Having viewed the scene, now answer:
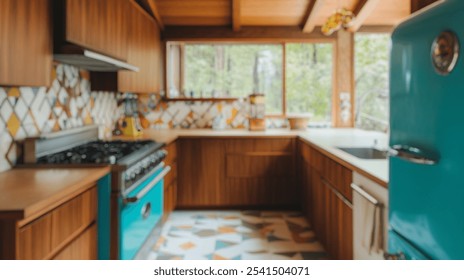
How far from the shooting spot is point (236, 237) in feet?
11.9

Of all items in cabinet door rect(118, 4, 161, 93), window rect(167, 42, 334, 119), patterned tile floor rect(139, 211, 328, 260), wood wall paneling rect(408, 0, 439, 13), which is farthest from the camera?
window rect(167, 42, 334, 119)

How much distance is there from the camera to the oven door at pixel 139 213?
2232mm

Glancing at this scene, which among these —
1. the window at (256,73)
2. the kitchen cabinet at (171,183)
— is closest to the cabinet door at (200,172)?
the kitchen cabinet at (171,183)

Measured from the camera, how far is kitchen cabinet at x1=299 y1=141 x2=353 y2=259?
2480 millimetres

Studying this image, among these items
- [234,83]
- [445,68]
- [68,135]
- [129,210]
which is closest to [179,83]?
[234,83]

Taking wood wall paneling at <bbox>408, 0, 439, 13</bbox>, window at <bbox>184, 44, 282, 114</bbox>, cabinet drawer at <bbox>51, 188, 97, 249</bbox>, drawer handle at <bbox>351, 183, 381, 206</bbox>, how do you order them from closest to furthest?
cabinet drawer at <bbox>51, 188, 97, 249</bbox> → drawer handle at <bbox>351, 183, 381, 206</bbox> → wood wall paneling at <bbox>408, 0, 439, 13</bbox> → window at <bbox>184, 44, 282, 114</bbox>

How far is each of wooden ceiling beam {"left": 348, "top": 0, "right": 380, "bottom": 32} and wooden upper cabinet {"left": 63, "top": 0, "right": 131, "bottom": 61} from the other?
2.38 meters

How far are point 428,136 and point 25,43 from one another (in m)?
1.61

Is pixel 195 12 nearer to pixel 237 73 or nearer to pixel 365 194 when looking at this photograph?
pixel 237 73

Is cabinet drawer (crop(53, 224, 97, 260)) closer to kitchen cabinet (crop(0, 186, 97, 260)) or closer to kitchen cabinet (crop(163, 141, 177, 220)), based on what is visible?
kitchen cabinet (crop(0, 186, 97, 260))

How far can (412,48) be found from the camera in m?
1.43

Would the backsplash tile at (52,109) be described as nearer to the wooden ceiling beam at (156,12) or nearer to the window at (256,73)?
the wooden ceiling beam at (156,12)

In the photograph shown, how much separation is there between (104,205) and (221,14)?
3.11 m

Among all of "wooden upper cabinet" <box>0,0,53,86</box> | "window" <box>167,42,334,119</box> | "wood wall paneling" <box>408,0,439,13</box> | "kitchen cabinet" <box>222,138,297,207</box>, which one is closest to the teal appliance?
"wood wall paneling" <box>408,0,439,13</box>
